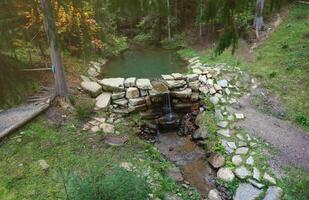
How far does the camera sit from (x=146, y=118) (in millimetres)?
8727

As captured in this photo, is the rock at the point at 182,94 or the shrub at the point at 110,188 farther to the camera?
the rock at the point at 182,94

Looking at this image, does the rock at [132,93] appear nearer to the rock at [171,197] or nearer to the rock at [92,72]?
the rock at [92,72]

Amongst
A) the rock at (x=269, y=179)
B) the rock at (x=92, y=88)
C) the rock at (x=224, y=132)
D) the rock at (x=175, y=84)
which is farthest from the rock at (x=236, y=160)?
the rock at (x=92, y=88)

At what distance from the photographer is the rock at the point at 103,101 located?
8.29 meters

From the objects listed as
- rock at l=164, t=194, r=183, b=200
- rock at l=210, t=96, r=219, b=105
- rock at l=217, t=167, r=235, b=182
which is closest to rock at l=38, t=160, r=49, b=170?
rock at l=164, t=194, r=183, b=200

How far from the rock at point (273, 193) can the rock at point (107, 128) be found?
12.6 ft

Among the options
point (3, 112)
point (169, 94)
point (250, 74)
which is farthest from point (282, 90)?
point (3, 112)

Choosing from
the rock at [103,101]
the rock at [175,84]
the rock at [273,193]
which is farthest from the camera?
the rock at [175,84]

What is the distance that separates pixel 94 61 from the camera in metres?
12.8

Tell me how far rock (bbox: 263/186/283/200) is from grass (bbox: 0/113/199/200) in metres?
1.40

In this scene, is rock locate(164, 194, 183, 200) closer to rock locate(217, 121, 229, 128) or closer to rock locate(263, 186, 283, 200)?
rock locate(263, 186, 283, 200)

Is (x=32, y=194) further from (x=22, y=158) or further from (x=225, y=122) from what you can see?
(x=225, y=122)

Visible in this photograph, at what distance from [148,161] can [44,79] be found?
4489mm

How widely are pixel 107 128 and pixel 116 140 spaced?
0.53m
